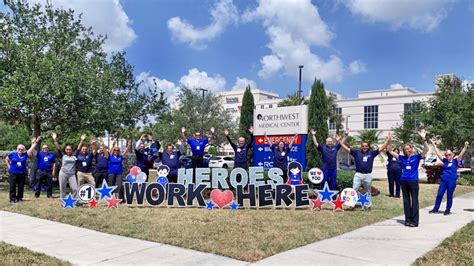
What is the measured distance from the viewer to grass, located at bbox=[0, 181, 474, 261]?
6.52m

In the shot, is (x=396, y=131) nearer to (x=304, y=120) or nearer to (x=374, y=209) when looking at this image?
(x=304, y=120)

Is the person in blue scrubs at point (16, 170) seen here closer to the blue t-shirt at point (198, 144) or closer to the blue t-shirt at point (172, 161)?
the blue t-shirt at point (172, 161)

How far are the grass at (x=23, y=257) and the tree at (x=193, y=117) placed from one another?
3103 cm

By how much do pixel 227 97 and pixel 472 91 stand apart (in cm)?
8772

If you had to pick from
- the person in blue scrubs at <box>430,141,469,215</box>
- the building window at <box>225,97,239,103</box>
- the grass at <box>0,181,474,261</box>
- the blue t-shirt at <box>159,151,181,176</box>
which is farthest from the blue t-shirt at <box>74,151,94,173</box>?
the building window at <box>225,97,239,103</box>

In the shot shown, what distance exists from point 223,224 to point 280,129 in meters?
8.43

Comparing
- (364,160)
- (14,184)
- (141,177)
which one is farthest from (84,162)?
(364,160)

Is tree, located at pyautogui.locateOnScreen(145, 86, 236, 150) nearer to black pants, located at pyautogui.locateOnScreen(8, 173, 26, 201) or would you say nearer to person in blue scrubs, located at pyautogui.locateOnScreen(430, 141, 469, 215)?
black pants, located at pyautogui.locateOnScreen(8, 173, 26, 201)

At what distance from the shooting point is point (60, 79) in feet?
42.8

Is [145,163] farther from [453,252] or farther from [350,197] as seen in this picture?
[453,252]

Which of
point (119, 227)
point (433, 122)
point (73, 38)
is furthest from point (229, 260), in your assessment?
point (433, 122)

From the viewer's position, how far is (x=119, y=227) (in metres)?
7.81

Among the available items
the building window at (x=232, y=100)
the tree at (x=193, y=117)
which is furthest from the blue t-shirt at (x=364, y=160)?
the building window at (x=232, y=100)

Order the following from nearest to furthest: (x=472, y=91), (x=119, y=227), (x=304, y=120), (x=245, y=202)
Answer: (x=119, y=227) < (x=245, y=202) < (x=304, y=120) < (x=472, y=91)
